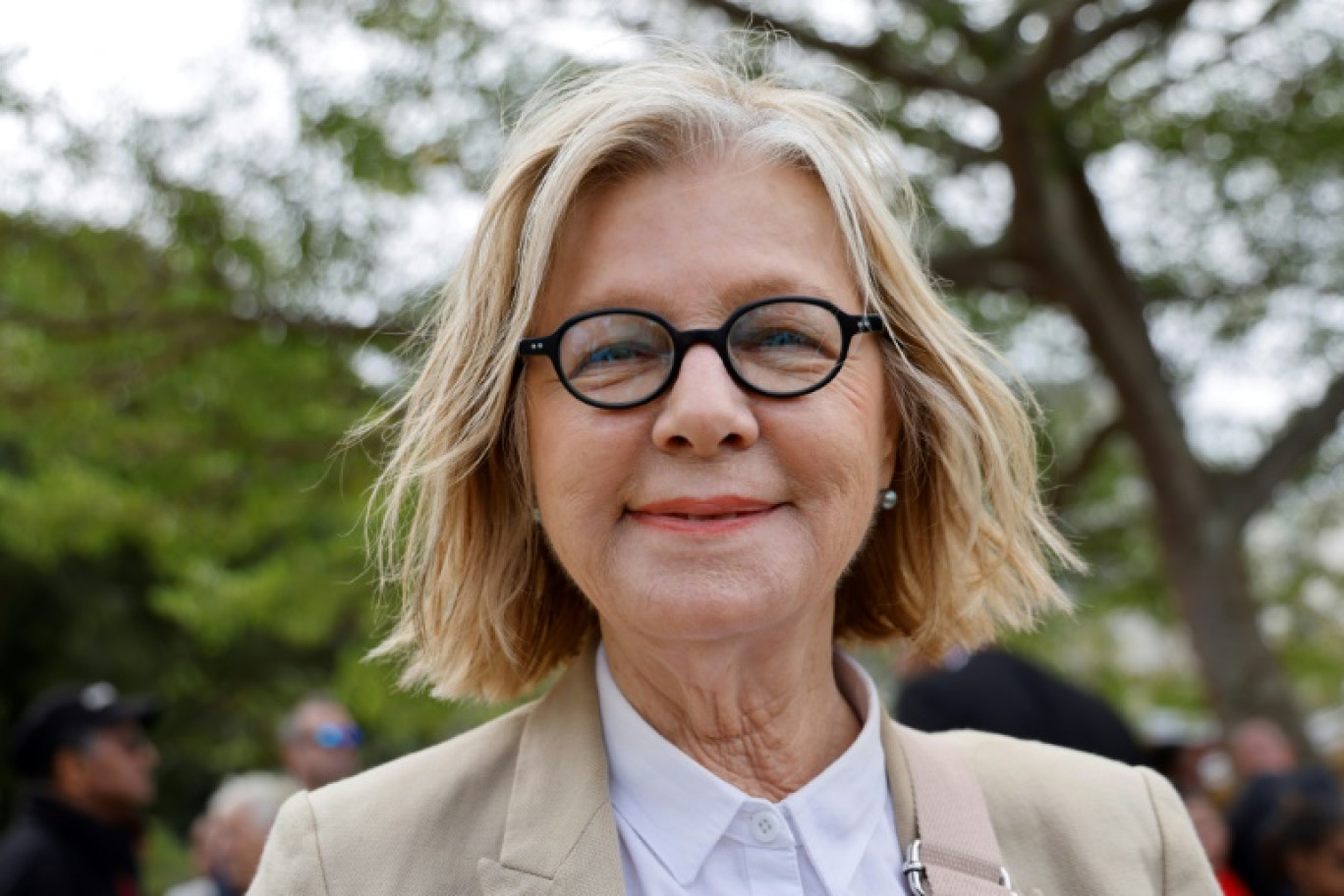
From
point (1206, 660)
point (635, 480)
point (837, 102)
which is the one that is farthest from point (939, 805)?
point (1206, 660)

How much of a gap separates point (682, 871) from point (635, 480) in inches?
18.9

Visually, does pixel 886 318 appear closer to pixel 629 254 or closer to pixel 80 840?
pixel 629 254

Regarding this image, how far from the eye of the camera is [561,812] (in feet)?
6.30

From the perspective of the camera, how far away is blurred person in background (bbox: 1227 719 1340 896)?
232 inches

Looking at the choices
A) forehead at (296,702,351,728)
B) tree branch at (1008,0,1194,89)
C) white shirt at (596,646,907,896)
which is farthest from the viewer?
forehead at (296,702,351,728)

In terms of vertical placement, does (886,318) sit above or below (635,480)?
above

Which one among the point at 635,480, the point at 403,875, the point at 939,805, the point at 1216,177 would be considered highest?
the point at 1216,177

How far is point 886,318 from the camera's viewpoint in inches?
81.2

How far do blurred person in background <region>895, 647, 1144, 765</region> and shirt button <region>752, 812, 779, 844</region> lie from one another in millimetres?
2306

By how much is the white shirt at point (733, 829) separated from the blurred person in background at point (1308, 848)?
4.12 metres

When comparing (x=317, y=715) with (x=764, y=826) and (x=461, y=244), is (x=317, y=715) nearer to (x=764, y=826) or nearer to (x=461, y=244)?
(x=461, y=244)

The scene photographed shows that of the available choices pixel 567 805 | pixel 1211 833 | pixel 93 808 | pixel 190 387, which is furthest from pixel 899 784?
pixel 190 387

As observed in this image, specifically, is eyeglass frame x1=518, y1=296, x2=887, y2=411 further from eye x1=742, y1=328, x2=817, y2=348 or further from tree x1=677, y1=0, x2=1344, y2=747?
tree x1=677, y1=0, x2=1344, y2=747

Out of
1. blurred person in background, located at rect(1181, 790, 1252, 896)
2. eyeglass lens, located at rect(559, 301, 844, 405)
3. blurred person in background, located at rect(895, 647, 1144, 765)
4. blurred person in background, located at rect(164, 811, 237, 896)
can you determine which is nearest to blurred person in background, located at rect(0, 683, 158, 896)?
blurred person in background, located at rect(164, 811, 237, 896)
